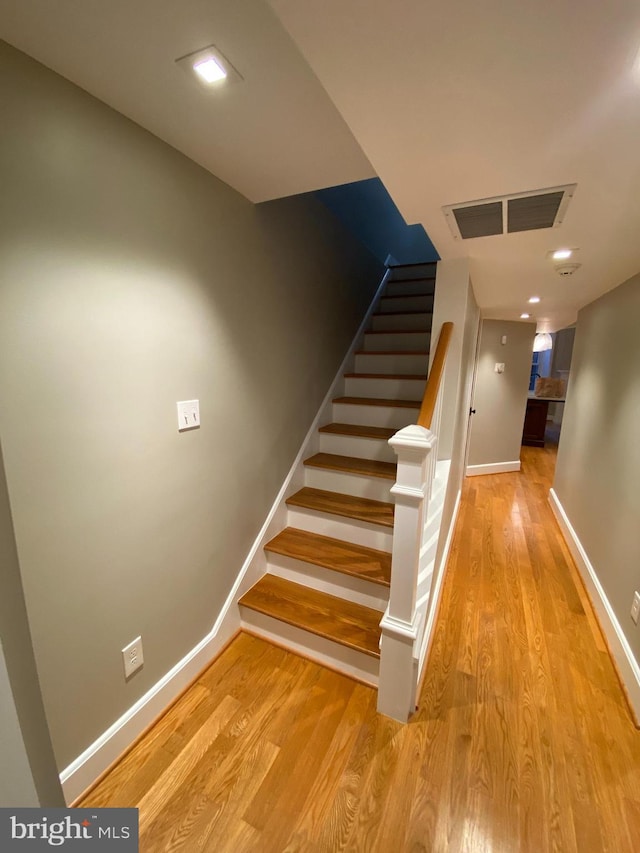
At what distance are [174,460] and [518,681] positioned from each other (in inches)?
75.2

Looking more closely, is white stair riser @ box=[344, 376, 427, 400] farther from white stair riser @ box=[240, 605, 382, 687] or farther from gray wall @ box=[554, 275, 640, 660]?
white stair riser @ box=[240, 605, 382, 687]

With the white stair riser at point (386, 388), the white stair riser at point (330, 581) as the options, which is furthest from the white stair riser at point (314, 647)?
the white stair riser at point (386, 388)

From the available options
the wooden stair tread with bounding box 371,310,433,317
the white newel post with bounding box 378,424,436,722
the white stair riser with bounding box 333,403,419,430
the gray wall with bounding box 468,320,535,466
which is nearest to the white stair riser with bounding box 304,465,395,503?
the white stair riser with bounding box 333,403,419,430

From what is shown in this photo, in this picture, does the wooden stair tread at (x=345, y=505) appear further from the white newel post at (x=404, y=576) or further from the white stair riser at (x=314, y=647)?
the white stair riser at (x=314, y=647)

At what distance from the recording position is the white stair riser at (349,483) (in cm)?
216

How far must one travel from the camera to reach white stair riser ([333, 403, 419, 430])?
2.44 m

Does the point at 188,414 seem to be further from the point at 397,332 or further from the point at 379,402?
the point at 397,332

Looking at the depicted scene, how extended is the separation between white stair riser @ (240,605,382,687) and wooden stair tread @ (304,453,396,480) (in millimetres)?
919

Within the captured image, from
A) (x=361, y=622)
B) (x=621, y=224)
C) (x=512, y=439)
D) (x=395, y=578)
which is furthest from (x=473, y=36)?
(x=512, y=439)

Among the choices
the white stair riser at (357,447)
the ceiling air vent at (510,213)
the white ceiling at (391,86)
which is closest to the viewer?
the white ceiling at (391,86)

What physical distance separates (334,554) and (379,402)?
1.12 m

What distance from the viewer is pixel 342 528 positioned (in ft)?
6.80

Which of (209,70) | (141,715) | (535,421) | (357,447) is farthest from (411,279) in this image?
(535,421)

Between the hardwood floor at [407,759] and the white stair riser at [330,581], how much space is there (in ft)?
1.15
